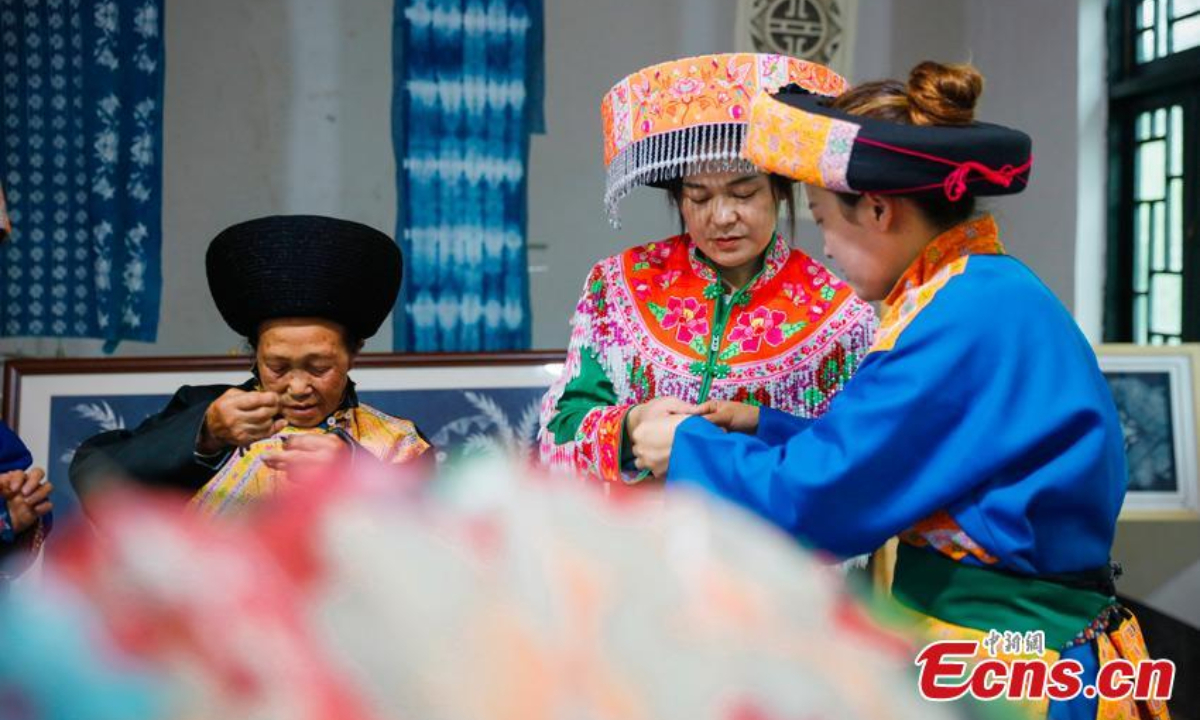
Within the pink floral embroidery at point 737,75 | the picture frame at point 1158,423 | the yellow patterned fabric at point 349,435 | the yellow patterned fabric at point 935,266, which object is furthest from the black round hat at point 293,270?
the picture frame at point 1158,423

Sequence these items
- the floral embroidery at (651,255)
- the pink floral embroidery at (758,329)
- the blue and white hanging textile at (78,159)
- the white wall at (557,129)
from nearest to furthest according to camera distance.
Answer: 1. the pink floral embroidery at (758,329)
2. the floral embroidery at (651,255)
3. the blue and white hanging textile at (78,159)
4. the white wall at (557,129)

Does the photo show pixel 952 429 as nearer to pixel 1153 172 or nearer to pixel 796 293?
pixel 796 293

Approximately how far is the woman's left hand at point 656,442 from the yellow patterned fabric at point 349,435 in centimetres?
32

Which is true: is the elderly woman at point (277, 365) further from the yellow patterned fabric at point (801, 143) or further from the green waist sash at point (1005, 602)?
the green waist sash at point (1005, 602)

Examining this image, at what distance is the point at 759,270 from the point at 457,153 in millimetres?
1673

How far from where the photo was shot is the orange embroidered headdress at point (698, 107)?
1.51 meters

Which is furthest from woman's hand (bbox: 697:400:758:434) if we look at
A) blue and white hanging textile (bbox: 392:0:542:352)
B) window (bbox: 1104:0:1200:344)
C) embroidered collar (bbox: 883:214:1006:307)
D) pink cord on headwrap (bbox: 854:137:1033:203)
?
window (bbox: 1104:0:1200:344)

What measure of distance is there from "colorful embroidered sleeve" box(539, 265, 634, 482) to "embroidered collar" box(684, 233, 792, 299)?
165 millimetres

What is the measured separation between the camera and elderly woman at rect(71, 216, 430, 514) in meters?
1.27

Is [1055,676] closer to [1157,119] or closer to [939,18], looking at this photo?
[1157,119]

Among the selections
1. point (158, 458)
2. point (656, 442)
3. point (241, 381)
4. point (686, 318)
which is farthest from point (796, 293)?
point (241, 381)

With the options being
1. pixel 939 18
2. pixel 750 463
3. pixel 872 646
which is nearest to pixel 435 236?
pixel 939 18

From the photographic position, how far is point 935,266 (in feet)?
3.69

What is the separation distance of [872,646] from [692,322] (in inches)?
51.0
